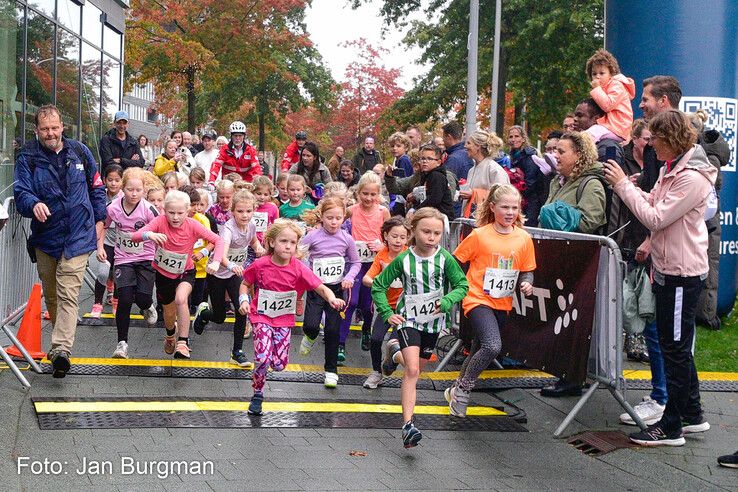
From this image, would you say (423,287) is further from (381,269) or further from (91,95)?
(91,95)

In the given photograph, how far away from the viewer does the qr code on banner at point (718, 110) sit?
11.7 metres

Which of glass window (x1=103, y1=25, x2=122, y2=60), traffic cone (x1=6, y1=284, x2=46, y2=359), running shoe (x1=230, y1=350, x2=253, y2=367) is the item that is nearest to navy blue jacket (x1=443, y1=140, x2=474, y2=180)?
running shoe (x1=230, y1=350, x2=253, y2=367)

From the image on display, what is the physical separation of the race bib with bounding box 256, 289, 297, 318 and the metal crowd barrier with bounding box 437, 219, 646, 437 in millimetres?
2187

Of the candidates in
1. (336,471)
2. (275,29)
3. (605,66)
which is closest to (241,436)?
(336,471)

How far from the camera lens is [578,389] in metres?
8.37

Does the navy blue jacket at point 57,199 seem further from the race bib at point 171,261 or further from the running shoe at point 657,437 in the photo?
the running shoe at point 657,437

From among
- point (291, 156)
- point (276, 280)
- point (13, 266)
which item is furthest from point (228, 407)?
point (291, 156)

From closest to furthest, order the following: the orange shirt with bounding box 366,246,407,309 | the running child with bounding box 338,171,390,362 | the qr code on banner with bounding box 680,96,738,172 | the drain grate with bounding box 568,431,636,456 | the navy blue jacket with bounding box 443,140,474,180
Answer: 1. the drain grate with bounding box 568,431,636,456
2. the orange shirt with bounding box 366,246,407,309
3. the running child with bounding box 338,171,390,362
4. the qr code on banner with bounding box 680,96,738,172
5. the navy blue jacket with bounding box 443,140,474,180

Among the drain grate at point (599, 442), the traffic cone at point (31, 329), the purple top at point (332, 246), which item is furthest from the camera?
the purple top at point (332, 246)

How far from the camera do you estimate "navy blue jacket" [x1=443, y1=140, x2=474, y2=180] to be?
12320mm

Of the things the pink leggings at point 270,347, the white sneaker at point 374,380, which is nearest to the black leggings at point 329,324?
the white sneaker at point 374,380

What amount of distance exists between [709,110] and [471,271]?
17.2ft

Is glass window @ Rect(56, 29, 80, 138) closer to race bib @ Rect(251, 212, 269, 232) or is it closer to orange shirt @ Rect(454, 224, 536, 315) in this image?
race bib @ Rect(251, 212, 269, 232)

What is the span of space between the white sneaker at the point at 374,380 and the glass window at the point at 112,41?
48.0 feet
